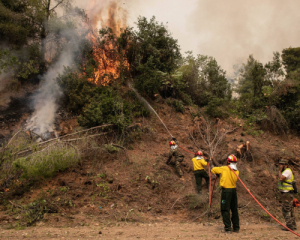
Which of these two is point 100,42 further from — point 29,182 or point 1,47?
point 29,182

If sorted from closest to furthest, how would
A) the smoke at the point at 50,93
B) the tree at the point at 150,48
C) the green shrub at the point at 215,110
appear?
the smoke at the point at 50,93 < the tree at the point at 150,48 < the green shrub at the point at 215,110

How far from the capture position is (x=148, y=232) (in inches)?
189

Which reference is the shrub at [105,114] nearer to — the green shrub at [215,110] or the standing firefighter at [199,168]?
the standing firefighter at [199,168]

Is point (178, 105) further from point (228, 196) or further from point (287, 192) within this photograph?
point (228, 196)

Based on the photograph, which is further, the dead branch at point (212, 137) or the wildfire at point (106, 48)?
the wildfire at point (106, 48)

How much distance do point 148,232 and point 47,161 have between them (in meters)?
4.13

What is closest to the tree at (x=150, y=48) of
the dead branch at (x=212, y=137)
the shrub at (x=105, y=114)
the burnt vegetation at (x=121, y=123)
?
the burnt vegetation at (x=121, y=123)

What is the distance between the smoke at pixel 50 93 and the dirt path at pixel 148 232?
21.8 feet

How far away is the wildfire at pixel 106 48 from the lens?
13.2 metres

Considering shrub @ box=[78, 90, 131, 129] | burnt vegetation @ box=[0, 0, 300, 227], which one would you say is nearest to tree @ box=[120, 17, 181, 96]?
burnt vegetation @ box=[0, 0, 300, 227]

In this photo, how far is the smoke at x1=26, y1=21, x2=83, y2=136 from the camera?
1099cm

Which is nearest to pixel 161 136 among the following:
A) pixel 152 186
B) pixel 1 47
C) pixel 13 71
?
pixel 152 186

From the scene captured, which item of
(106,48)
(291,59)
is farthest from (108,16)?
(291,59)

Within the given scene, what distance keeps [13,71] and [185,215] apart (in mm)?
13460
